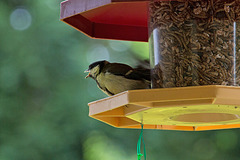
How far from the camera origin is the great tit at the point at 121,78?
2213 mm

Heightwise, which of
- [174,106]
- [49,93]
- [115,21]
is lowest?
[49,93]

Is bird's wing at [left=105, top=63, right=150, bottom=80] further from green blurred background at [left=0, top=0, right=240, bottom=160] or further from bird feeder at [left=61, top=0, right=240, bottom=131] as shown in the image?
green blurred background at [left=0, top=0, right=240, bottom=160]

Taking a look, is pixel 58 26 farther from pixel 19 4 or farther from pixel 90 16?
pixel 90 16

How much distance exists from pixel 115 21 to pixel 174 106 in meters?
0.93

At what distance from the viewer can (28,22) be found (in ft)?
16.3

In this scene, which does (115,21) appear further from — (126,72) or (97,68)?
(126,72)

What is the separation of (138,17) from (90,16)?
0.95ft

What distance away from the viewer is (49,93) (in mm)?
4809

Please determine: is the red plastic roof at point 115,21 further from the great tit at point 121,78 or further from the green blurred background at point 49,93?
the green blurred background at point 49,93

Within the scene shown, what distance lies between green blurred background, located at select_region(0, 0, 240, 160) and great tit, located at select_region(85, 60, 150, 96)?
2.20 meters

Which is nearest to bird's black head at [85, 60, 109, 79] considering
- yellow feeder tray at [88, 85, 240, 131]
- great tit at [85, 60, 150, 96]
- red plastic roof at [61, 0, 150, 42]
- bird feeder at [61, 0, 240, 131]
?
great tit at [85, 60, 150, 96]

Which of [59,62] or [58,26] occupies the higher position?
[58,26]

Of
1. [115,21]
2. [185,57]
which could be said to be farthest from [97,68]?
[185,57]

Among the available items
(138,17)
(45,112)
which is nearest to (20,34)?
(45,112)
